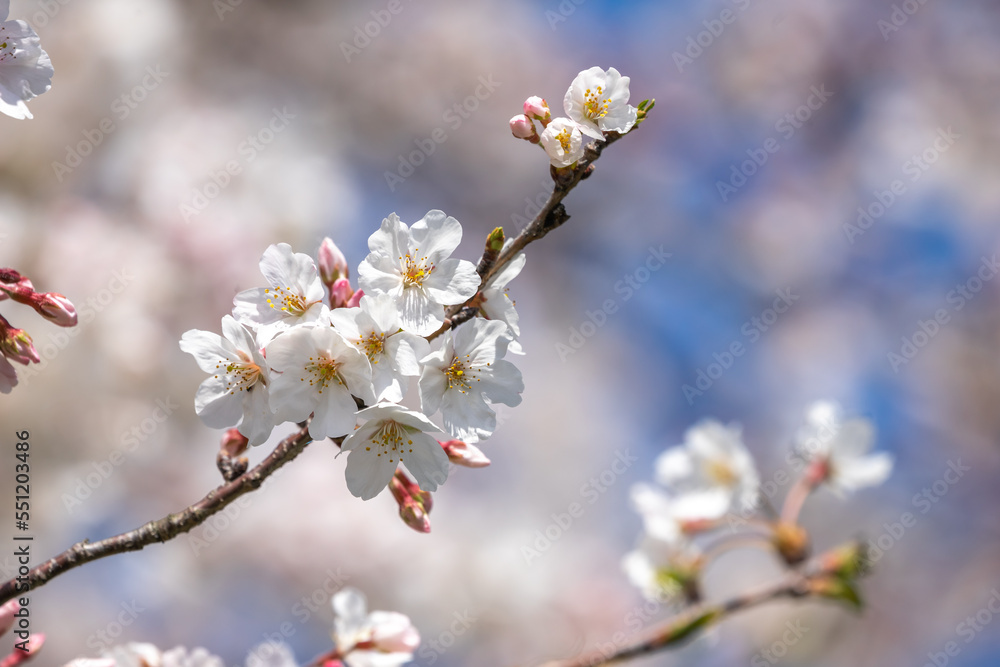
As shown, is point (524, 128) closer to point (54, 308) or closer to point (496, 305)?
point (496, 305)

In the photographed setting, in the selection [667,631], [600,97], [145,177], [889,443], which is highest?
[145,177]

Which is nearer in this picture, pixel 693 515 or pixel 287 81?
pixel 693 515

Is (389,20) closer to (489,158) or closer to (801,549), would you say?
(489,158)

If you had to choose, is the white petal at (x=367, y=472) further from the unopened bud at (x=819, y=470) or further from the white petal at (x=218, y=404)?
the unopened bud at (x=819, y=470)

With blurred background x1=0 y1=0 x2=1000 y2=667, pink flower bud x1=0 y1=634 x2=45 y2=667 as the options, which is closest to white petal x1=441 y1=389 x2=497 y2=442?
pink flower bud x1=0 y1=634 x2=45 y2=667

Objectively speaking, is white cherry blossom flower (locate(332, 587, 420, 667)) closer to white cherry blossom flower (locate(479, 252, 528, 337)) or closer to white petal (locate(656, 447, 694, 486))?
white cherry blossom flower (locate(479, 252, 528, 337))

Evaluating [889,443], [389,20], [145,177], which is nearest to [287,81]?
[389,20]
